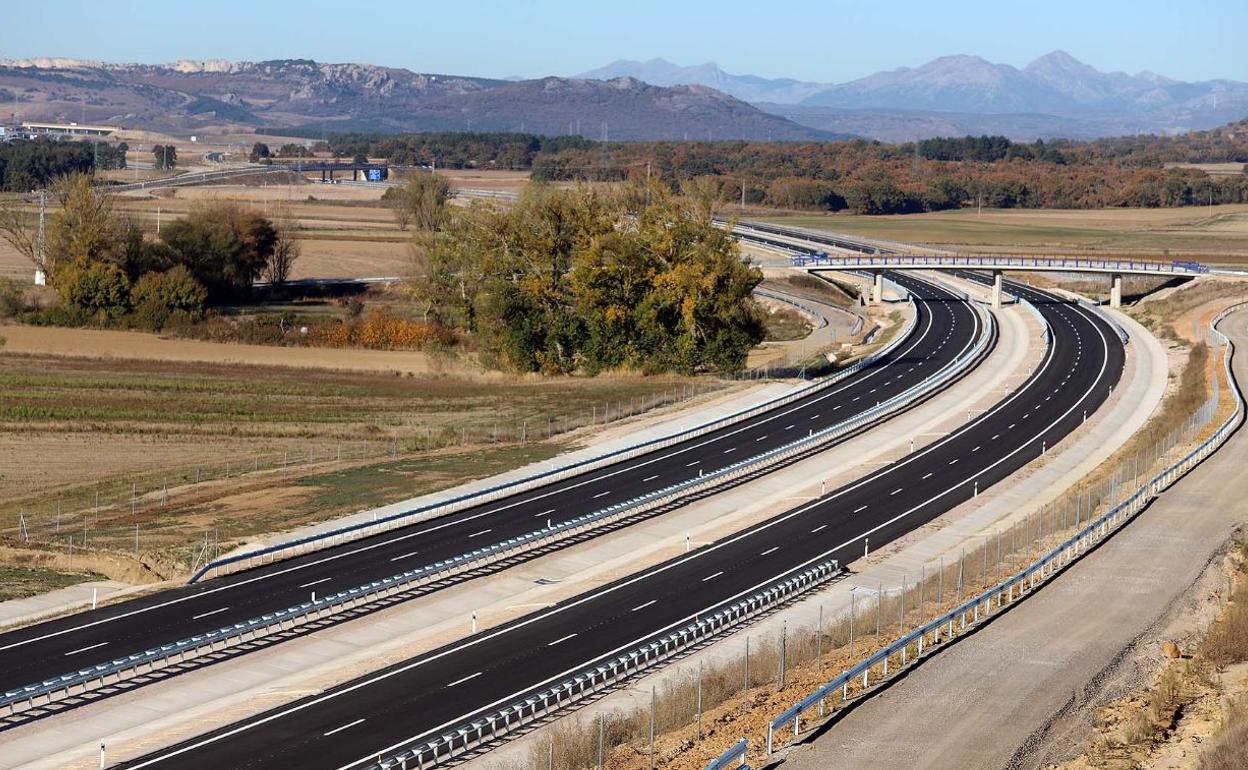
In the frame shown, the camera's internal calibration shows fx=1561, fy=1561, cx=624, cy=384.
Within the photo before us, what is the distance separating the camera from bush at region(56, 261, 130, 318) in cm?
11475

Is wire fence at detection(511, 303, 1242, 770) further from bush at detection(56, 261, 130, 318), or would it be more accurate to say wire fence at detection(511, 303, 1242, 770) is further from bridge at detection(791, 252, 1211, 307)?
bush at detection(56, 261, 130, 318)

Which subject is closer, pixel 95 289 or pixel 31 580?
pixel 31 580

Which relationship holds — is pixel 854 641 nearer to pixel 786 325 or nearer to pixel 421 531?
pixel 421 531

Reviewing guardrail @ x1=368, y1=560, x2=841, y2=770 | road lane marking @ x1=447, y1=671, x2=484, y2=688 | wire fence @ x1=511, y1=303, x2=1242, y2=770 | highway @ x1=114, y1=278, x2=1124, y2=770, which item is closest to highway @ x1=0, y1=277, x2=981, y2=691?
highway @ x1=114, y1=278, x2=1124, y2=770

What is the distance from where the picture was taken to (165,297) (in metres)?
116

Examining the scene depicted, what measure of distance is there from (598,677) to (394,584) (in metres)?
10.1

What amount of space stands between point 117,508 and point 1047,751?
125 ft

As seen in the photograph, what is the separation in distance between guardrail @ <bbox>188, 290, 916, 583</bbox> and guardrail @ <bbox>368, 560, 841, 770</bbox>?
13.9 meters

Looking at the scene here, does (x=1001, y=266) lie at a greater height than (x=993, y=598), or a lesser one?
greater

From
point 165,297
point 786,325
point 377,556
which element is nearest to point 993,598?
point 377,556

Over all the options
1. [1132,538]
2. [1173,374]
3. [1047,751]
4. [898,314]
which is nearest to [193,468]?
[1132,538]

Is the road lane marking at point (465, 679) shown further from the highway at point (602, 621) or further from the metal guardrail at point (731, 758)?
the metal guardrail at point (731, 758)

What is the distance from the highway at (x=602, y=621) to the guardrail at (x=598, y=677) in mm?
590

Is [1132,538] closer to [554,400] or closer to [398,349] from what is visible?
[554,400]
